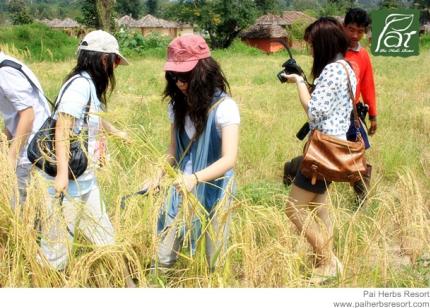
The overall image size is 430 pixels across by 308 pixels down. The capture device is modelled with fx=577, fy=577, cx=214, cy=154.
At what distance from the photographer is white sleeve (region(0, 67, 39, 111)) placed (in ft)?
8.34

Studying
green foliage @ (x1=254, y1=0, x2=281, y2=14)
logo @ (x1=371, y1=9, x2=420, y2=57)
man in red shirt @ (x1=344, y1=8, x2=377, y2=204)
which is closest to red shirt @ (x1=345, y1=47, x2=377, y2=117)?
man in red shirt @ (x1=344, y1=8, x2=377, y2=204)

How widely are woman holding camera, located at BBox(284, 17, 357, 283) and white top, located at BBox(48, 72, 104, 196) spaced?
867 millimetres

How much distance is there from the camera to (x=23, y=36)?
21.7 m

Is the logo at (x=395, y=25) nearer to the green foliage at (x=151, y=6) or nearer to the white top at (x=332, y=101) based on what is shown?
the white top at (x=332, y=101)

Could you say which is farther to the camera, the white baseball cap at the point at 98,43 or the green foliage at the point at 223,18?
the green foliage at the point at 223,18

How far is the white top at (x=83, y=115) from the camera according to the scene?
237 centimetres

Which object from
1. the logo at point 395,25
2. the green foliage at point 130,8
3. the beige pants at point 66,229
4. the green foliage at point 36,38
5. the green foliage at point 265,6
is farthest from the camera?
the green foliage at point 130,8

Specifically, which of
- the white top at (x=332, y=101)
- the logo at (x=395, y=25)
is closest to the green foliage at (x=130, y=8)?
the logo at (x=395, y=25)

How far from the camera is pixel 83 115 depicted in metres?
2.41

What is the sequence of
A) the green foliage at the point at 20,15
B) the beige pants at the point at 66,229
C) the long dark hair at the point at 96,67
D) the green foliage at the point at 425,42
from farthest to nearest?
1. the green foliage at the point at 20,15
2. the green foliage at the point at 425,42
3. the long dark hair at the point at 96,67
4. the beige pants at the point at 66,229

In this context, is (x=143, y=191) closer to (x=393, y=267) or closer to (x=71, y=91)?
(x=71, y=91)

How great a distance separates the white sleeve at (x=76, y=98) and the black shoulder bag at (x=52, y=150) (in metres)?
0.02

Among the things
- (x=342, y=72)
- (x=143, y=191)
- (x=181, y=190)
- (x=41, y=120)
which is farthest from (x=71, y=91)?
(x=342, y=72)

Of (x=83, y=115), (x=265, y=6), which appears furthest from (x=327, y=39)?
(x=265, y=6)
